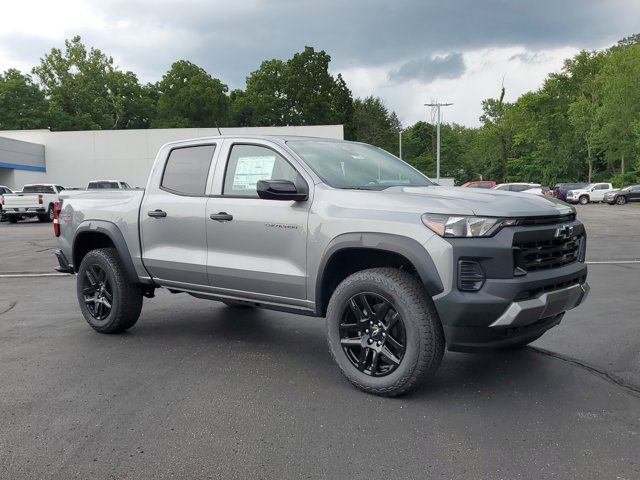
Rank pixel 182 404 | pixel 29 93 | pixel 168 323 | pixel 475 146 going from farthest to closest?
pixel 475 146 → pixel 29 93 → pixel 168 323 → pixel 182 404

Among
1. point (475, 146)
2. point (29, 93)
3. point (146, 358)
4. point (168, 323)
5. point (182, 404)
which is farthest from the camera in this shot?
point (475, 146)

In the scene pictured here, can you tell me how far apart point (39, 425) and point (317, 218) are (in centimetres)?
222

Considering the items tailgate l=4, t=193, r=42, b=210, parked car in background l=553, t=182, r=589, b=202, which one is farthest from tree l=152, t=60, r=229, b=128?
tailgate l=4, t=193, r=42, b=210

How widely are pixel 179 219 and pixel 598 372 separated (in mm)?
3616

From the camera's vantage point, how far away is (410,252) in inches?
143

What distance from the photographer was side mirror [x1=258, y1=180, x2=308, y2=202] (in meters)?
4.02

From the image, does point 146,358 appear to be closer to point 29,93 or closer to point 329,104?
point 329,104

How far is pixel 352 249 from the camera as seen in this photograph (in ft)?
13.1

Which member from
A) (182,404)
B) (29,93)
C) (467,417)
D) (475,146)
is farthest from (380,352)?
(475,146)

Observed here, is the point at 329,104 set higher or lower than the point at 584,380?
higher

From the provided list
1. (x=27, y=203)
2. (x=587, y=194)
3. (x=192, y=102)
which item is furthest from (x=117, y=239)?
(x=192, y=102)

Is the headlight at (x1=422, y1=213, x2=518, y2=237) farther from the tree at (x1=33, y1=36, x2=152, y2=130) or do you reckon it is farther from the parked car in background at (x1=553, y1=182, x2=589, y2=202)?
the tree at (x1=33, y1=36, x2=152, y2=130)

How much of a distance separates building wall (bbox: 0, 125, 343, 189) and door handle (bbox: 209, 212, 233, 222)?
36475mm

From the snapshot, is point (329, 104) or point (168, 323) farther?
point (329, 104)
